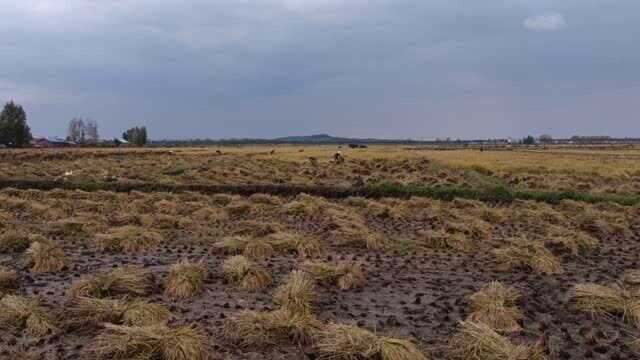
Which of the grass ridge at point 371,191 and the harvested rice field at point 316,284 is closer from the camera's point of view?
the harvested rice field at point 316,284

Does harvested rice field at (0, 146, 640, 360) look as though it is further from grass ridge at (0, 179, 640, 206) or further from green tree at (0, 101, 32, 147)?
green tree at (0, 101, 32, 147)

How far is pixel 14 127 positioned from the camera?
110 metres

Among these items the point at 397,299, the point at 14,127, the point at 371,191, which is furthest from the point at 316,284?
the point at 14,127

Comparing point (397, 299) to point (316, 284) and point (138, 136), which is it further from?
point (138, 136)

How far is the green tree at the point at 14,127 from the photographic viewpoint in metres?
109

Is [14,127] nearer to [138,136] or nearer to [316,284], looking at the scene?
[138,136]

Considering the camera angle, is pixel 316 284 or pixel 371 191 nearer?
pixel 316 284

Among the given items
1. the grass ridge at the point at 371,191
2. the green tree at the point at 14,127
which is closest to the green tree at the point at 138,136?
the green tree at the point at 14,127

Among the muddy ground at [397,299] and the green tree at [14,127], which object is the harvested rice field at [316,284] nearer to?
the muddy ground at [397,299]

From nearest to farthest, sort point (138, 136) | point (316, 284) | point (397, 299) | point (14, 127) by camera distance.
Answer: point (397, 299)
point (316, 284)
point (14, 127)
point (138, 136)

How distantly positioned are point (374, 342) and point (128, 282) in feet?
15.5

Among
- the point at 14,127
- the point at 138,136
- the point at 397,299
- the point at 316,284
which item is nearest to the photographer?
the point at 397,299

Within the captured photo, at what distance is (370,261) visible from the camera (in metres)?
14.3

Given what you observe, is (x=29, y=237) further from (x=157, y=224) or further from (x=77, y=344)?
(x=77, y=344)
